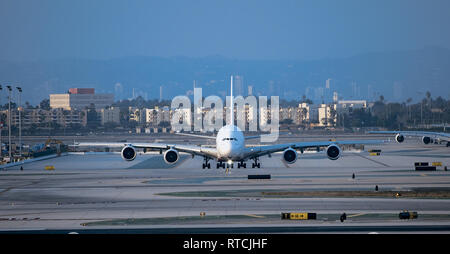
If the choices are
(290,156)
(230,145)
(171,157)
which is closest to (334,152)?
(290,156)

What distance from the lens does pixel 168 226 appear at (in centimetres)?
3453

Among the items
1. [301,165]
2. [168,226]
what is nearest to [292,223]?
[168,226]

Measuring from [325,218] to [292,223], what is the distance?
2.59 metres

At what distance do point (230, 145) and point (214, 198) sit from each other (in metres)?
18.4

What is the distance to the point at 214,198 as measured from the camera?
151ft

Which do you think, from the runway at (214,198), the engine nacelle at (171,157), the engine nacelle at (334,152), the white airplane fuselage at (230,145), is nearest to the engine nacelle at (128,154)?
the runway at (214,198)

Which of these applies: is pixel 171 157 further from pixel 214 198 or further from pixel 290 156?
pixel 214 198

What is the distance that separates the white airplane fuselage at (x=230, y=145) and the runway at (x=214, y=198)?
1953mm

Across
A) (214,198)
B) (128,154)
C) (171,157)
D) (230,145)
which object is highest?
(230,145)

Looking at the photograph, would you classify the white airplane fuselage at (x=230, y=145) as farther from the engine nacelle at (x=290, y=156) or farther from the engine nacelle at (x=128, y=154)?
the engine nacelle at (x=128, y=154)

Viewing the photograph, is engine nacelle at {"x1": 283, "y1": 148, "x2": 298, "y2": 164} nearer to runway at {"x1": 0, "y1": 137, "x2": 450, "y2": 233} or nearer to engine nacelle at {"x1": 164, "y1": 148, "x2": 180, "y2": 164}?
runway at {"x1": 0, "y1": 137, "x2": 450, "y2": 233}

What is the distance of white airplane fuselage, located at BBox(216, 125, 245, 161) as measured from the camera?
6438cm

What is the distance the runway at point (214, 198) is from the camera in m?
34.7

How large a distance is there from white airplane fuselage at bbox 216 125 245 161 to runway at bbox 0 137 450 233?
6.41 ft
